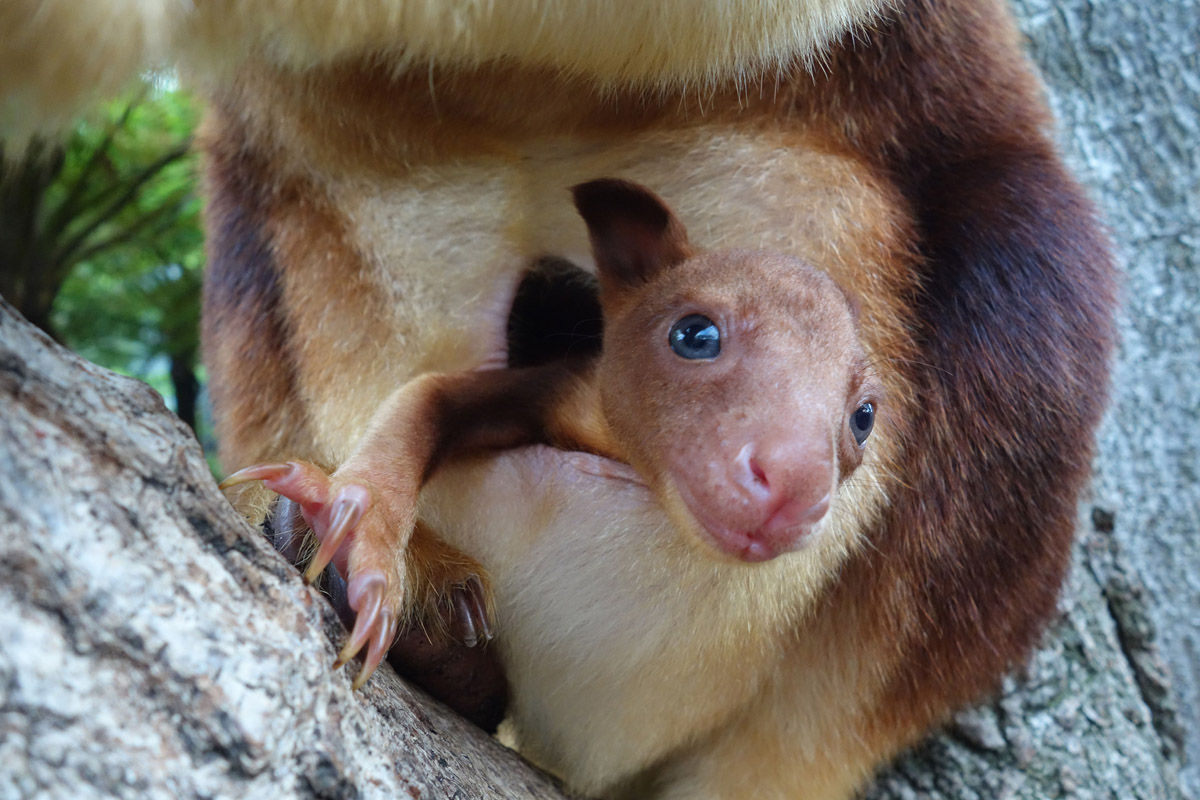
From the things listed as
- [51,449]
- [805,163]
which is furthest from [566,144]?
[51,449]

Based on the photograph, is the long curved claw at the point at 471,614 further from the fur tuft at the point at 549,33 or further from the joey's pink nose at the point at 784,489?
the fur tuft at the point at 549,33

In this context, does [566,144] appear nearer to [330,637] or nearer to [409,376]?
[409,376]

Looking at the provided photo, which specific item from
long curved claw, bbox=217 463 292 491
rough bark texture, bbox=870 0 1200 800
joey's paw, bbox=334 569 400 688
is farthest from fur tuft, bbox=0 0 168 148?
rough bark texture, bbox=870 0 1200 800

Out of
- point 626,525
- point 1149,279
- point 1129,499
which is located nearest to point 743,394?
point 626,525

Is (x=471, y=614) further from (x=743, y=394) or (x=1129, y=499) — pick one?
(x=1129, y=499)

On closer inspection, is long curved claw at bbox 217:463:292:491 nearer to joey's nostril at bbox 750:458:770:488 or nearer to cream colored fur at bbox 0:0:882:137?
cream colored fur at bbox 0:0:882:137

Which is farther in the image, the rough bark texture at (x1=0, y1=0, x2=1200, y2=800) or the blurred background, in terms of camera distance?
the blurred background
